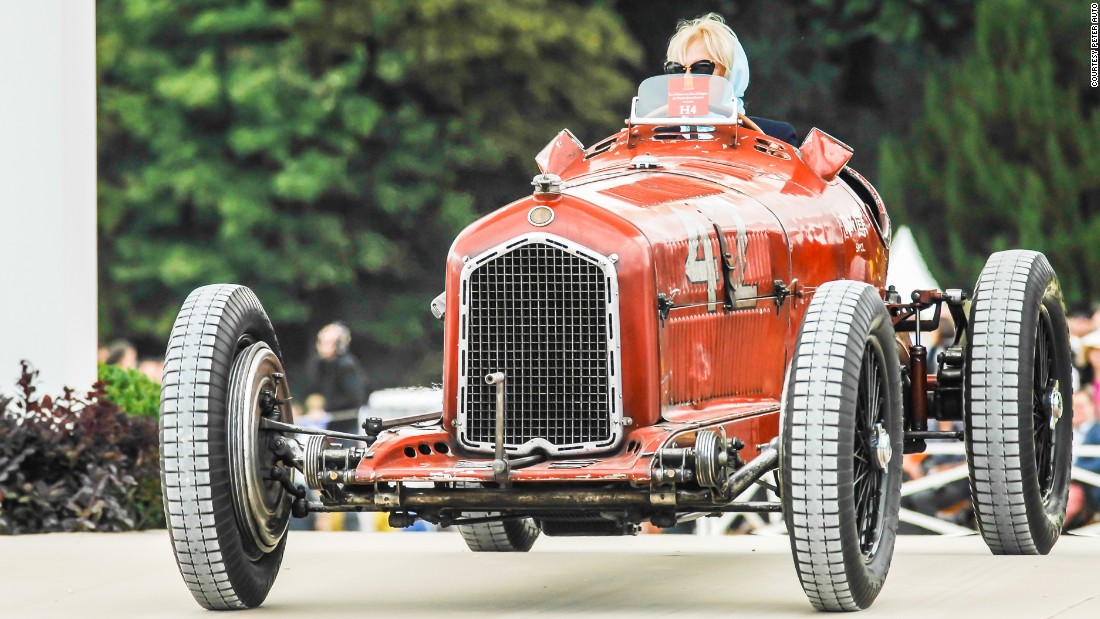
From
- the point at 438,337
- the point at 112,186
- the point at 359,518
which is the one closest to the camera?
the point at 359,518

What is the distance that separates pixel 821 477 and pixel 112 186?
1848cm

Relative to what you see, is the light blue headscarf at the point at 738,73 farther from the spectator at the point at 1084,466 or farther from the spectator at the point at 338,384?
the spectator at the point at 338,384

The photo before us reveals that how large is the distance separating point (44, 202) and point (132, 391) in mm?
1147

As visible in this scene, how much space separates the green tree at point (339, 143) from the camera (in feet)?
Answer: 71.5

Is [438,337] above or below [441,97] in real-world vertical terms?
below

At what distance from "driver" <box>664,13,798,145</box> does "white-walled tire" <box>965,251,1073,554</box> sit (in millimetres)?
1210

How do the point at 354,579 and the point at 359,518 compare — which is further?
the point at 359,518

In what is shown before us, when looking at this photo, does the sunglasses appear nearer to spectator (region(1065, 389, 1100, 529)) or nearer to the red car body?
the red car body

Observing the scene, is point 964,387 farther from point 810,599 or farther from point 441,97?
point 441,97

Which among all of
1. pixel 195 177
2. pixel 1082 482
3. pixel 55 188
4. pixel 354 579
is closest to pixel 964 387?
pixel 354 579

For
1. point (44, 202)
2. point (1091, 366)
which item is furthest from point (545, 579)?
point (1091, 366)

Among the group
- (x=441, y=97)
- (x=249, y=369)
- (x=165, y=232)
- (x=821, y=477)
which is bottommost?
(x=821, y=477)

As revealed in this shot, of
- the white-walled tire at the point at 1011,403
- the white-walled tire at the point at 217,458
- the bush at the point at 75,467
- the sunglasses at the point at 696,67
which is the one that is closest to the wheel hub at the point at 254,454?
the white-walled tire at the point at 217,458

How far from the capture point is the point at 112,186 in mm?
22906
